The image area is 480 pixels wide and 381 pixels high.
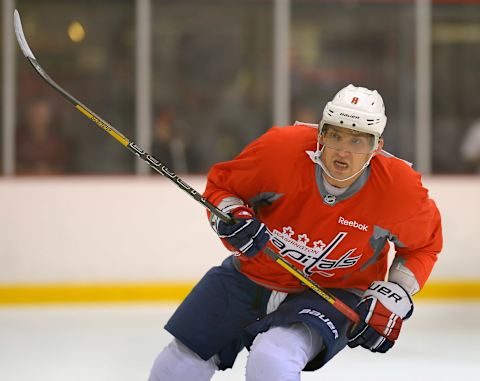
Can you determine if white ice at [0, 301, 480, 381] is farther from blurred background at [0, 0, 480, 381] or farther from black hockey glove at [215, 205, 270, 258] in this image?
black hockey glove at [215, 205, 270, 258]

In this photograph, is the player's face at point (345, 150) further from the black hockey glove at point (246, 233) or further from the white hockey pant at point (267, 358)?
the white hockey pant at point (267, 358)

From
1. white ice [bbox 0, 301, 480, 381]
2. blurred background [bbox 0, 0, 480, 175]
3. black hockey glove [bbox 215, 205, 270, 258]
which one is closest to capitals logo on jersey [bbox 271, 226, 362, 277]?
black hockey glove [bbox 215, 205, 270, 258]

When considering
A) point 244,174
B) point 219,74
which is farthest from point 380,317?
point 219,74

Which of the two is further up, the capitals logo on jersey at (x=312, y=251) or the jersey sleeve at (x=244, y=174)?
the jersey sleeve at (x=244, y=174)

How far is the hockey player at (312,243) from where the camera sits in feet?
8.28

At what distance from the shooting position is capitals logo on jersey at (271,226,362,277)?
260 centimetres

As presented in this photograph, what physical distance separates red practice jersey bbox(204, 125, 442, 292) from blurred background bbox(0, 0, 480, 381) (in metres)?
2.22

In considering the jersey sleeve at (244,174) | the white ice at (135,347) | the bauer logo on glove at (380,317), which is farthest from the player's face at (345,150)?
the white ice at (135,347)

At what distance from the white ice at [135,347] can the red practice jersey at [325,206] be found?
0.93 meters

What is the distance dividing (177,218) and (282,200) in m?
2.61

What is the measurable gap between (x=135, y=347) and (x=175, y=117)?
8.96 ft

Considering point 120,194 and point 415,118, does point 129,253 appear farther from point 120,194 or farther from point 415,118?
point 415,118

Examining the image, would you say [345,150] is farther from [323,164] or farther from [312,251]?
[312,251]

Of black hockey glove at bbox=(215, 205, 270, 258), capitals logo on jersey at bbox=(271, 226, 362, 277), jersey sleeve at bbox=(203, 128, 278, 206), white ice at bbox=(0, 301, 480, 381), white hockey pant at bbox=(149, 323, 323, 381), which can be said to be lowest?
white ice at bbox=(0, 301, 480, 381)
